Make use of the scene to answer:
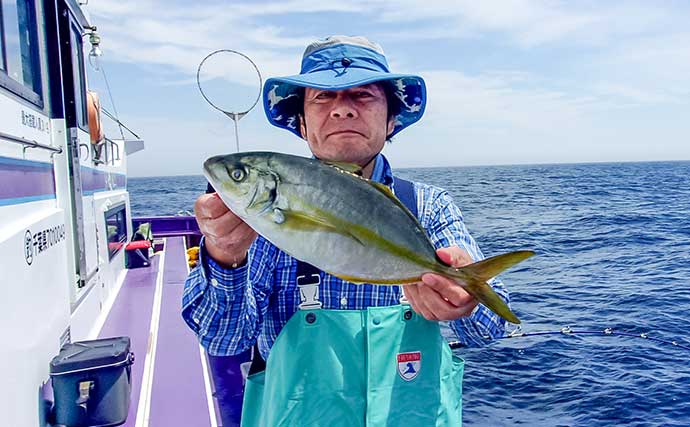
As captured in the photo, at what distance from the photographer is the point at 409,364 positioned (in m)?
2.17

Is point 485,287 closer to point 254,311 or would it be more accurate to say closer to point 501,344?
point 254,311

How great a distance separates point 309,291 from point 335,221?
524mm

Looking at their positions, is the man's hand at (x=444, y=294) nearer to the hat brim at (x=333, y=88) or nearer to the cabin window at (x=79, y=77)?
the hat brim at (x=333, y=88)

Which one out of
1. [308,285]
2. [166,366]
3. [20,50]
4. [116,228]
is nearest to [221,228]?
[308,285]

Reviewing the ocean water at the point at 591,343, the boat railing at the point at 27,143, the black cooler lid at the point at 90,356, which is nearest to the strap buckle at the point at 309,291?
the black cooler lid at the point at 90,356

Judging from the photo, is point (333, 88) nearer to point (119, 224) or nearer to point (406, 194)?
point (406, 194)

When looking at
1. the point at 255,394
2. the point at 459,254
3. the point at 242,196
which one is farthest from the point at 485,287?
the point at 255,394

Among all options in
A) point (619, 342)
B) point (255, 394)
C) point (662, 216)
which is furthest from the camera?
point (662, 216)

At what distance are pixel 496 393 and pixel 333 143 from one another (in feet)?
20.4

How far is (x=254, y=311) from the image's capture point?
2238 millimetres

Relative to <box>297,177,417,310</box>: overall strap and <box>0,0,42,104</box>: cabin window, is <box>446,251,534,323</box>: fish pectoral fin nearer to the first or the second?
<box>297,177,417,310</box>: overall strap

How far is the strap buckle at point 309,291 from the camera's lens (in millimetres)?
2180

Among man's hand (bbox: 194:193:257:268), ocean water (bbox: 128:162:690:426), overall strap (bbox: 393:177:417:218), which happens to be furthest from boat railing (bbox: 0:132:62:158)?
ocean water (bbox: 128:162:690:426)

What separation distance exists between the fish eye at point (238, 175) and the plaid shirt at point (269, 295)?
1.58 ft
